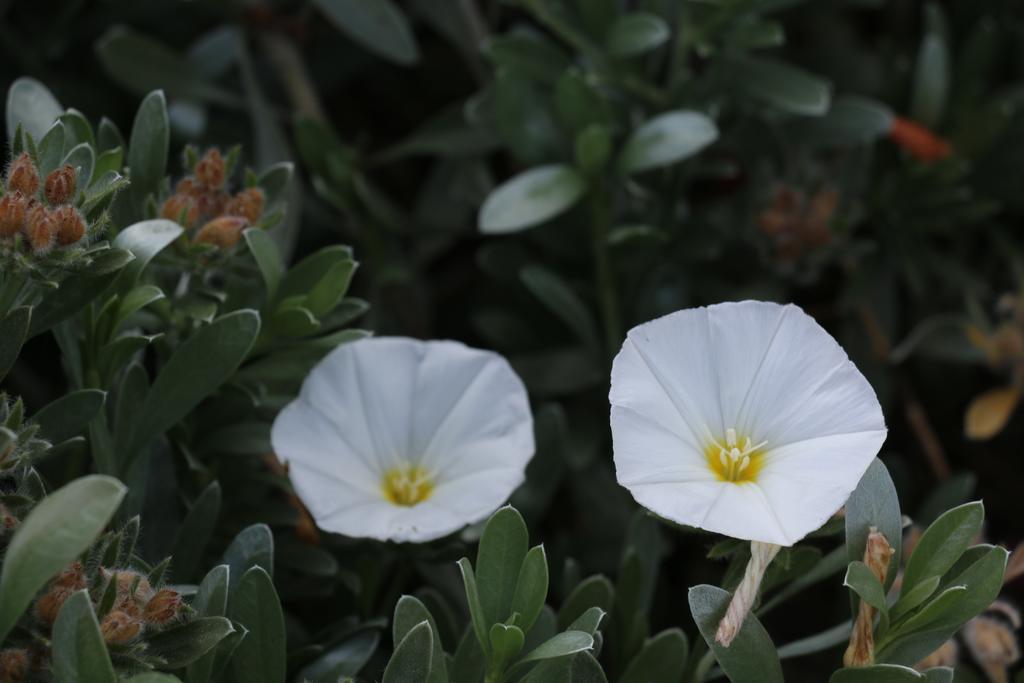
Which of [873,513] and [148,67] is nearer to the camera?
[873,513]

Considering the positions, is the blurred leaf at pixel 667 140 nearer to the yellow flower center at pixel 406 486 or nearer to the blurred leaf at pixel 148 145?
the yellow flower center at pixel 406 486

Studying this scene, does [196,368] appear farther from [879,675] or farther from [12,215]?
[879,675]

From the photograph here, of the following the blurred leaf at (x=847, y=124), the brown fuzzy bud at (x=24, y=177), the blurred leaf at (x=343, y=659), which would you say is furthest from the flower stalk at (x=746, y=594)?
the blurred leaf at (x=847, y=124)

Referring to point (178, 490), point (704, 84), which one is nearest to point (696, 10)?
point (704, 84)

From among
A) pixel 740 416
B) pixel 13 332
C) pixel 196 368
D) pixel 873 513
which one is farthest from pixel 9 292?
pixel 873 513

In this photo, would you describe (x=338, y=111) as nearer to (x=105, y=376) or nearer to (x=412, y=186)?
(x=412, y=186)
